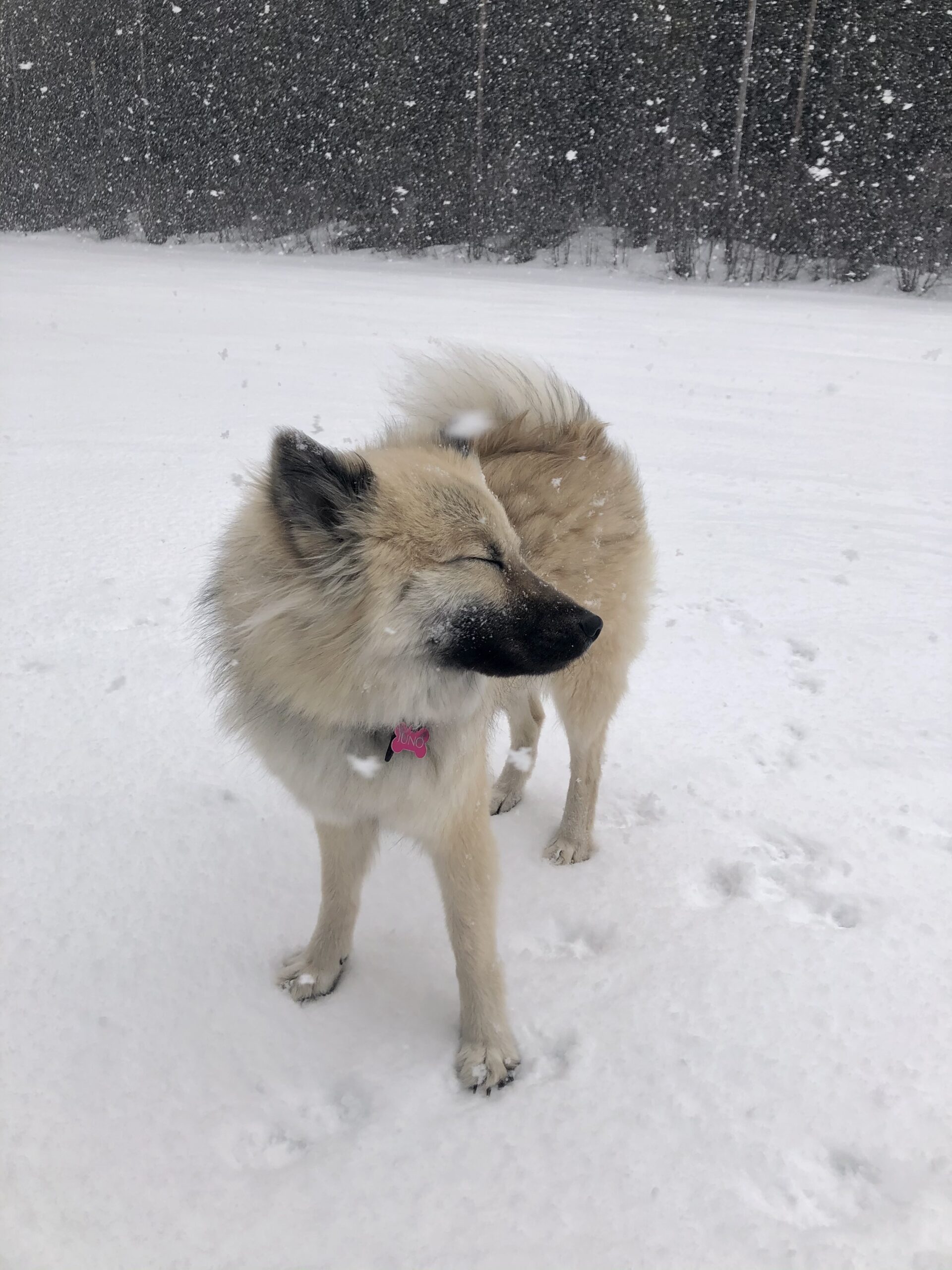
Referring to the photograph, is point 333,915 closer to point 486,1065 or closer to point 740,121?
point 486,1065

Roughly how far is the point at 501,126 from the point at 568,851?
53.2 ft

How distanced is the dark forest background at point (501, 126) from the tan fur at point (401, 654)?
11262mm

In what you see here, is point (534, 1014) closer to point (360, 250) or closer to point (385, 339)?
point (385, 339)

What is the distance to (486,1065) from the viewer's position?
1.52m

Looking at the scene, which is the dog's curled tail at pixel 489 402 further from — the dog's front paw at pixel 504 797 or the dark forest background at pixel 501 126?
the dark forest background at pixel 501 126

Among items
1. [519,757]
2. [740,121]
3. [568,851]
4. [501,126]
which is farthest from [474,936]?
[501,126]

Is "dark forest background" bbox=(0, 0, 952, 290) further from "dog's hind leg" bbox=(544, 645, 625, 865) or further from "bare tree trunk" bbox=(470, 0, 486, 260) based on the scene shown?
"dog's hind leg" bbox=(544, 645, 625, 865)

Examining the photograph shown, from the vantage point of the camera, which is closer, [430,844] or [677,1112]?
[677,1112]

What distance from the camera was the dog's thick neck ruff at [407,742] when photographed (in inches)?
58.5

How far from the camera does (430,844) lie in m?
1.56

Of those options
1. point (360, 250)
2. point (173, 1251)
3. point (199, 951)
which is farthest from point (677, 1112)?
point (360, 250)

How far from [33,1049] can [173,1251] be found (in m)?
0.52

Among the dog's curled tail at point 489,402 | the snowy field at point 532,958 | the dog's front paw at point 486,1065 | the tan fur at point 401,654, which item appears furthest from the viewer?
the dog's curled tail at point 489,402

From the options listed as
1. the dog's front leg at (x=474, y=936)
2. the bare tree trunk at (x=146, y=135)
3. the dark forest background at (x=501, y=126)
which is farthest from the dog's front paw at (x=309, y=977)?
the bare tree trunk at (x=146, y=135)
